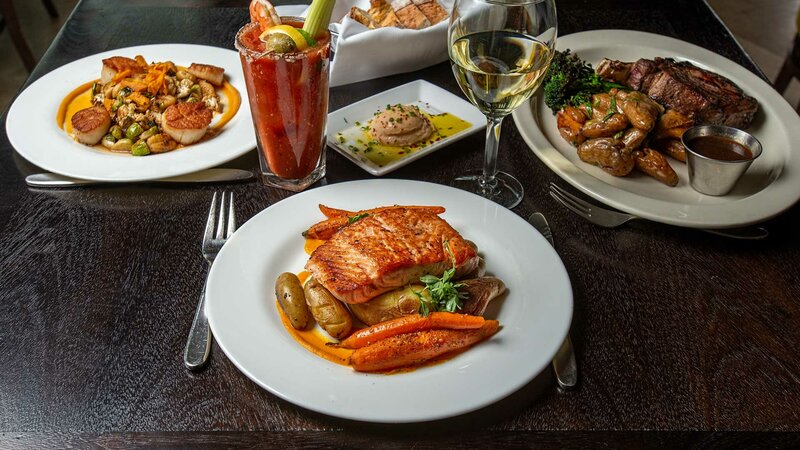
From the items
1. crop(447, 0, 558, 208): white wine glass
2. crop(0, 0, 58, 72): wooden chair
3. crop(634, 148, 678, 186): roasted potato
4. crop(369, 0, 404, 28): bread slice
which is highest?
crop(447, 0, 558, 208): white wine glass

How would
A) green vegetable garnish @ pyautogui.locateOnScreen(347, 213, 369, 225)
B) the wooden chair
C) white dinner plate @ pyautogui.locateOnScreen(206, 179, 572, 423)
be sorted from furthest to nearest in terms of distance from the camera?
the wooden chair
green vegetable garnish @ pyautogui.locateOnScreen(347, 213, 369, 225)
white dinner plate @ pyautogui.locateOnScreen(206, 179, 572, 423)

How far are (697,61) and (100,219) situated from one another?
1764 millimetres

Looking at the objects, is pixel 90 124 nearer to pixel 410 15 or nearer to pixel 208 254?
pixel 208 254

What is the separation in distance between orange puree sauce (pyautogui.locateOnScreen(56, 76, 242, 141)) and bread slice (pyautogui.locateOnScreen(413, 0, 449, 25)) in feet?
2.10

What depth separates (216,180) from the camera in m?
1.63

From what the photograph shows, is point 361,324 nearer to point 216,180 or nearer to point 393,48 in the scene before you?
point 216,180

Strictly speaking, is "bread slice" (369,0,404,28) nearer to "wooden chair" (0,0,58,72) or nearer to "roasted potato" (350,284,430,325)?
"roasted potato" (350,284,430,325)

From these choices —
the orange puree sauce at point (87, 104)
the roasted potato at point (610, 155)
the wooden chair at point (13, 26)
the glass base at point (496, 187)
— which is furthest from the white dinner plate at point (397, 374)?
the wooden chair at point (13, 26)

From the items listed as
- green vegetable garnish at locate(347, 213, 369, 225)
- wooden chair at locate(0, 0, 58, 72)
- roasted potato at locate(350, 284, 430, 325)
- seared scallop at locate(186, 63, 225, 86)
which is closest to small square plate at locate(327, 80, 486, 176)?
green vegetable garnish at locate(347, 213, 369, 225)

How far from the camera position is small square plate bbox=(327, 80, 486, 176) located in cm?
165

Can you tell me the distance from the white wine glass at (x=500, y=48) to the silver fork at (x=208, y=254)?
1.95 ft

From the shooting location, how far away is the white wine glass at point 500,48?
4.66 ft

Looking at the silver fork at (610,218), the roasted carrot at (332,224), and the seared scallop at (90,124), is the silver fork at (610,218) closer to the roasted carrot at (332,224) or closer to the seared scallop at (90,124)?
the roasted carrot at (332,224)

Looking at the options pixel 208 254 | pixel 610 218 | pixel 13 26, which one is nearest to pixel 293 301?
pixel 208 254
